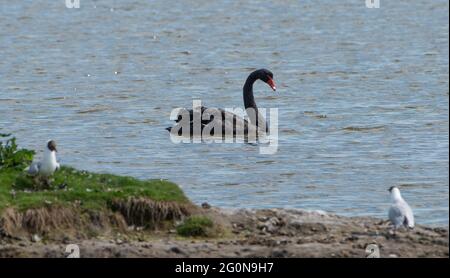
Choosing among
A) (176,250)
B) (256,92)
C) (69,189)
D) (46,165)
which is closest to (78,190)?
(69,189)

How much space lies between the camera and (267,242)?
552 inches

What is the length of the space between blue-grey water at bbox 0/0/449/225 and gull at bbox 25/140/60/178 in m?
3.17

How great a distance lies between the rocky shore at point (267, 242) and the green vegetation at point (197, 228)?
0.32 feet

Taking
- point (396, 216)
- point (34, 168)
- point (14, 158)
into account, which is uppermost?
point (14, 158)

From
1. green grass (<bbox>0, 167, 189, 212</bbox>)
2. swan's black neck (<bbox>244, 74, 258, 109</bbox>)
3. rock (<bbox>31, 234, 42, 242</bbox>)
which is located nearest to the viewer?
rock (<bbox>31, 234, 42, 242</bbox>)

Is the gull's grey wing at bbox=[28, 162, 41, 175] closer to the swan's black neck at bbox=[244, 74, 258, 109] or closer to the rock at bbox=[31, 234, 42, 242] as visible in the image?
the rock at bbox=[31, 234, 42, 242]

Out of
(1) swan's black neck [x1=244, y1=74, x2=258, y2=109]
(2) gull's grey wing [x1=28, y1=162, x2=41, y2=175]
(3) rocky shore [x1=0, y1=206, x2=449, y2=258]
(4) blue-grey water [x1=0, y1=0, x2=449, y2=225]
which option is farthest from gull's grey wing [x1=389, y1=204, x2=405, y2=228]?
(1) swan's black neck [x1=244, y1=74, x2=258, y2=109]

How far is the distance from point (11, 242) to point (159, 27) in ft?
98.7

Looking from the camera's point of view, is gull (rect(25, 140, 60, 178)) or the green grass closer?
the green grass

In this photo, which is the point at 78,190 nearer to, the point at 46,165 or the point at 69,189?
the point at 69,189

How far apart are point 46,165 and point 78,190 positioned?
1.42ft

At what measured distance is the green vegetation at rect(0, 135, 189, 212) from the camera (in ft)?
48.4

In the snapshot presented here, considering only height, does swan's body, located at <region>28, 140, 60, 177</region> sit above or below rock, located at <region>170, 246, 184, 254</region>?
above
